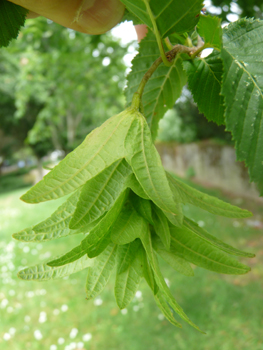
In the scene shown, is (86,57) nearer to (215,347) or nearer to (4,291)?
(4,291)

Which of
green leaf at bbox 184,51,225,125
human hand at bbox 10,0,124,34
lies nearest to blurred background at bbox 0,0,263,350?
human hand at bbox 10,0,124,34

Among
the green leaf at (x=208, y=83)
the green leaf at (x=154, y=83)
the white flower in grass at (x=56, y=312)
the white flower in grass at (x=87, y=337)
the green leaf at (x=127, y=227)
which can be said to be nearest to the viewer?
the green leaf at (x=127, y=227)

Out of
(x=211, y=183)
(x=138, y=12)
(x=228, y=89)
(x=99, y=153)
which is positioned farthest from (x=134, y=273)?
(x=211, y=183)

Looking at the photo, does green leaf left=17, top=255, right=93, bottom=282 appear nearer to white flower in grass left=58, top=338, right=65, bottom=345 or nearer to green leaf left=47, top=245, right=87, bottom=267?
green leaf left=47, top=245, right=87, bottom=267

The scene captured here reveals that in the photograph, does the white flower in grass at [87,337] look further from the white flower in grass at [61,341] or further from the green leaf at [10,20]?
the green leaf at [10,20]

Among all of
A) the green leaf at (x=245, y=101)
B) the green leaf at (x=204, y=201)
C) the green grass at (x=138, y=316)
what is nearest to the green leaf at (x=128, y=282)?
the green leaf at (x=204, y=201)

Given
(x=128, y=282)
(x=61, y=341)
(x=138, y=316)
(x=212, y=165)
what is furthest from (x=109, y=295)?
(x=212, y=165)
